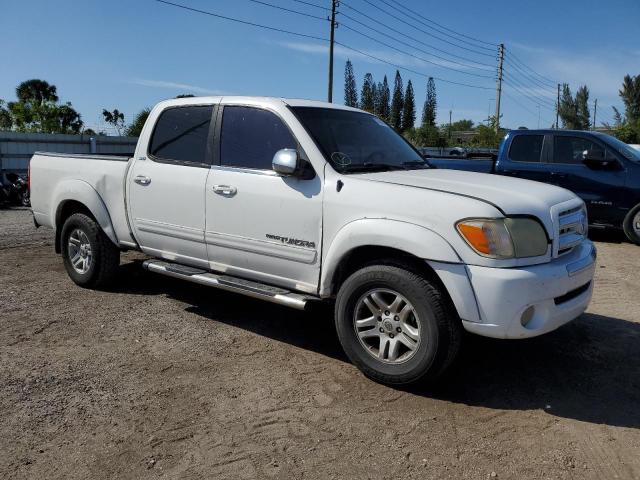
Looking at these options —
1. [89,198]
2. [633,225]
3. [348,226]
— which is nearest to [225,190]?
[348,226]

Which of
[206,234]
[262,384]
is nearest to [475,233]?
[262,384]

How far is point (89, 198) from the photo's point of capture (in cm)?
558

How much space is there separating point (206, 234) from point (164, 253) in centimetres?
67

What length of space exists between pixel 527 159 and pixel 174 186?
7128 millimetres

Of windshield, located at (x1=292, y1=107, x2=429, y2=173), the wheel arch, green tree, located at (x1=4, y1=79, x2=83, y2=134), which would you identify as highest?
green tree, located at (x1=4, y1=79, x2=83, y2=134)

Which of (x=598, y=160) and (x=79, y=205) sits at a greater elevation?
(x=598, y=160)

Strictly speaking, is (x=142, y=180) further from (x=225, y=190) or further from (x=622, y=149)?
(x=622, y=149)

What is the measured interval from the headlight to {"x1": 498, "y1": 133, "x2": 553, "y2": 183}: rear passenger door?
674 cm

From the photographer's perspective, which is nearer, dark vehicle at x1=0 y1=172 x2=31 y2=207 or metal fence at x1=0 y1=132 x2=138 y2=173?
dark vehicle at x1=0 y1=172 x2=31 y2=207

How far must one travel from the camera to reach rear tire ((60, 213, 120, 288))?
5652 millimetres

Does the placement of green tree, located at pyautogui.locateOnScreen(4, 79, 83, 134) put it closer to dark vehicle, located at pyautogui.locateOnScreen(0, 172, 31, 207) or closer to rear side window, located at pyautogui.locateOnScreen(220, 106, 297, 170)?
dark vehicle, located at pyautogui.locateOnScreen(0, 172, 31, 207)

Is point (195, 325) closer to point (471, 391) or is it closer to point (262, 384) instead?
point (262, 384)

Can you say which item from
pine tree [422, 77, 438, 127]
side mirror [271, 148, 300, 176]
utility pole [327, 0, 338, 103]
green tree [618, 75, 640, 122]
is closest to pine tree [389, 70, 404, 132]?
pine tree [422, 77, 438, 127]

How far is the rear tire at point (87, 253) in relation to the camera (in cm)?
565
